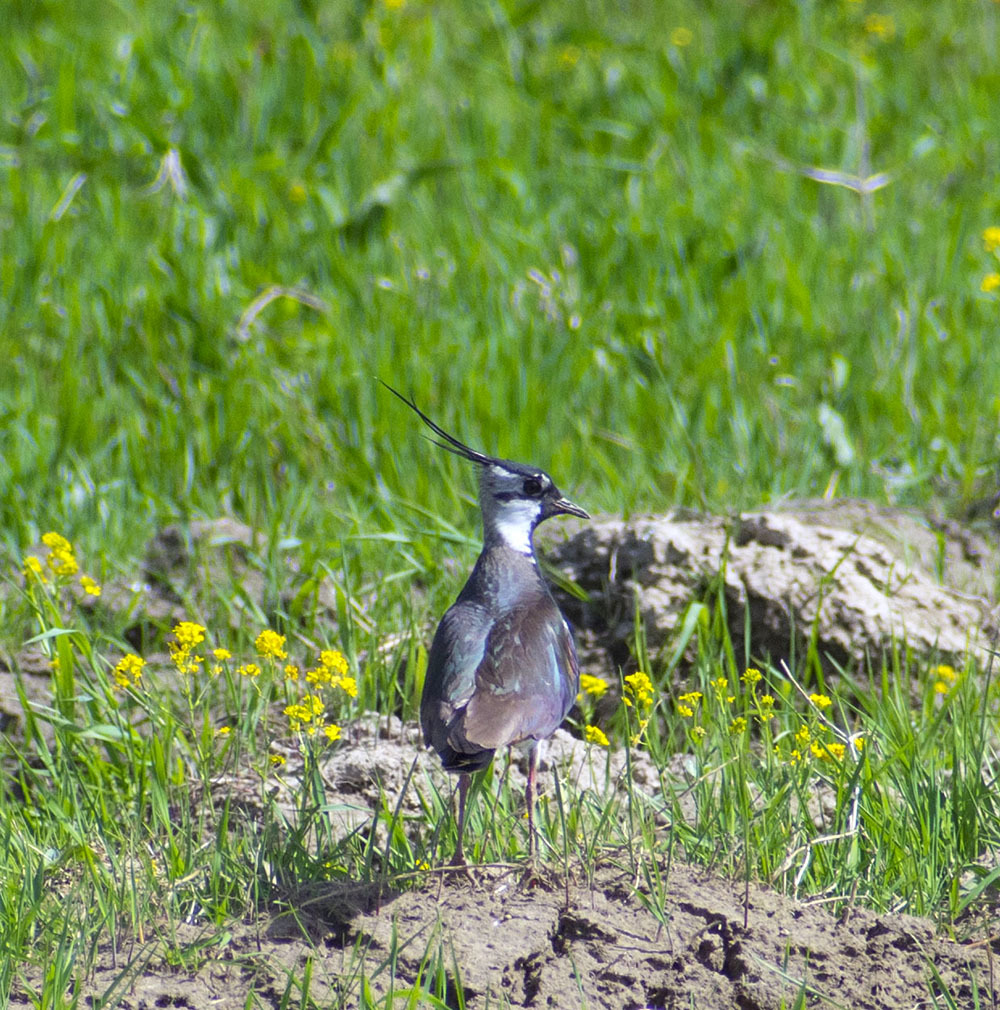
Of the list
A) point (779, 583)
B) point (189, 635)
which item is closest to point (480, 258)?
point (779, 583)

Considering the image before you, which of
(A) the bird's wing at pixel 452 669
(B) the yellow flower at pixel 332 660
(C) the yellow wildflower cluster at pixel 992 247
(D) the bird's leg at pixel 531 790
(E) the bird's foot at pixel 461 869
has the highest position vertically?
(C) the yellow wildflower cluster at pixel 992 247

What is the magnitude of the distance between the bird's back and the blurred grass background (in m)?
1.24

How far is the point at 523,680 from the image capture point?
9.71 feet

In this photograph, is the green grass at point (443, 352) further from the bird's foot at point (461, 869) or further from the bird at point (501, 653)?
the bird at point (501, 653)

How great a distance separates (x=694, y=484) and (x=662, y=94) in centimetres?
367

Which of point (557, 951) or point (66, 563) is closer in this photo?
point (557, 951)

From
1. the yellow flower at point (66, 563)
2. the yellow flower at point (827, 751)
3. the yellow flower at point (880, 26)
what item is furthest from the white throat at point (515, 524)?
the yellow flower at point (880, 26)

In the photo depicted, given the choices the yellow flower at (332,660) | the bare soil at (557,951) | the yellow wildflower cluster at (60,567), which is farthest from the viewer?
the yellow wildflower cluster at (60,567)

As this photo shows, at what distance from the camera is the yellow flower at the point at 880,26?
8219 mm

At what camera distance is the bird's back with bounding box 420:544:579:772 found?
2.78 m

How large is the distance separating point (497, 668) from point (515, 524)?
0.55 metres

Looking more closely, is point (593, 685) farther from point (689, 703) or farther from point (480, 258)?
point (480, 258)

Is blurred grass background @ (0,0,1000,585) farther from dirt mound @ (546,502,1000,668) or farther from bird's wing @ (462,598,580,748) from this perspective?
bird's wing @ (462,598,580,748)

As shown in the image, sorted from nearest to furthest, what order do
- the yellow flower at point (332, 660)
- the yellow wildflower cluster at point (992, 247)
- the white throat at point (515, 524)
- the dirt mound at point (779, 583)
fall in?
the yellow flower at point (332, 660)
the white throat at point (515, 524)
the dirt mound at point (779, 583)
the yellow wildflower cluster at point (992, 247)
